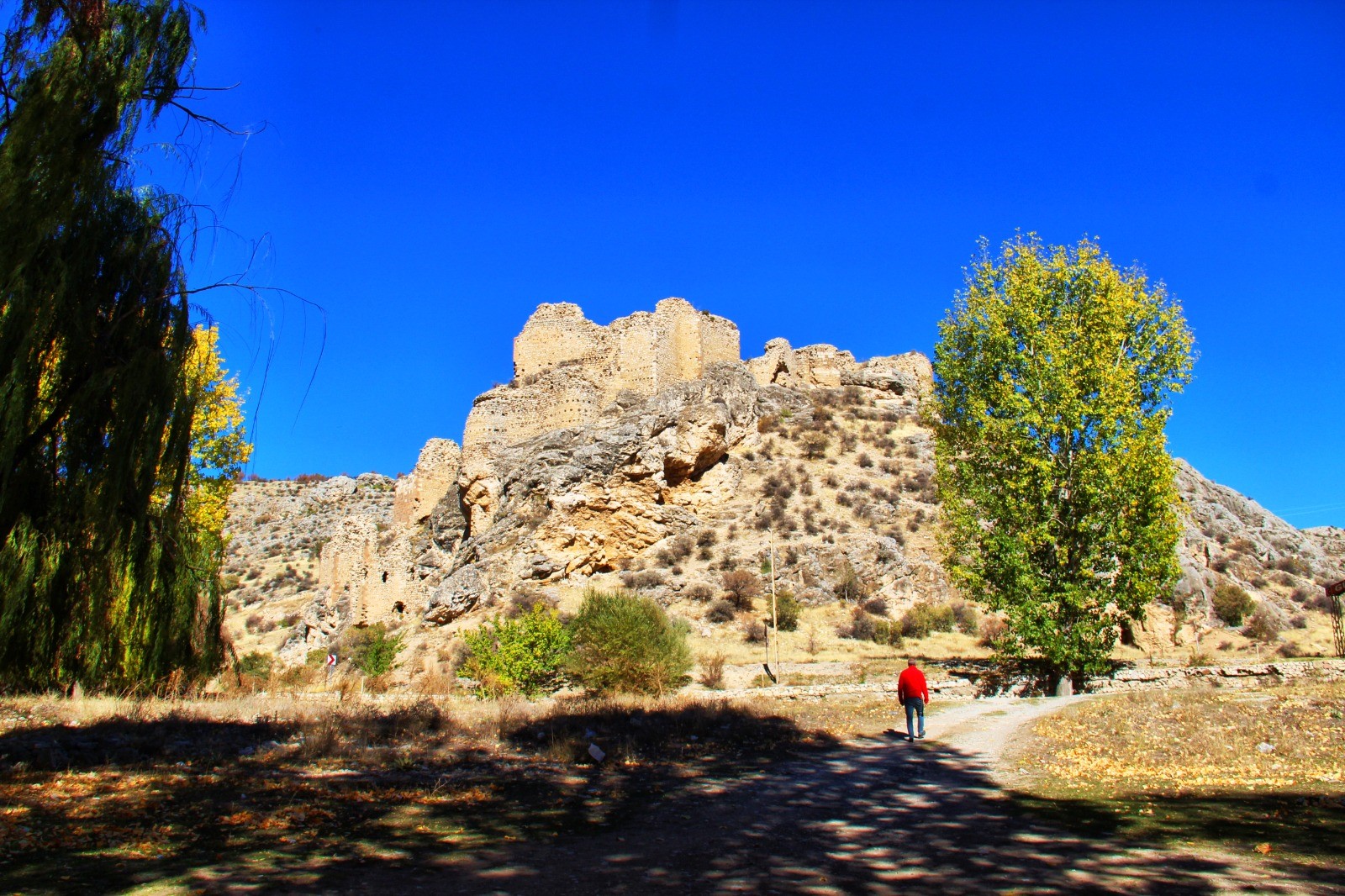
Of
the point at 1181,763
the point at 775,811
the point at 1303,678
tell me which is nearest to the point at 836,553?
the point at 1303,678

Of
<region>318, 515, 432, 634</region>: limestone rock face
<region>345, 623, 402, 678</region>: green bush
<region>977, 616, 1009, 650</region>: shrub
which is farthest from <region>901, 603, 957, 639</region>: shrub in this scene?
<region>318, 515, 432, 634</region>: limestone rock face

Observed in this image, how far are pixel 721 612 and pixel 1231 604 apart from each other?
662 inches

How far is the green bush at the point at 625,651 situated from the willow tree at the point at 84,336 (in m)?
10.8

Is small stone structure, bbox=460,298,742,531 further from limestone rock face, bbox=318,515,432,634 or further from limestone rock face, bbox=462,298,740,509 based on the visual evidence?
limestone rock face, bbox=318,515,432,634

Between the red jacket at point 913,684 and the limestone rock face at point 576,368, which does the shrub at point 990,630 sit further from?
the limestone rock face at point 576,368

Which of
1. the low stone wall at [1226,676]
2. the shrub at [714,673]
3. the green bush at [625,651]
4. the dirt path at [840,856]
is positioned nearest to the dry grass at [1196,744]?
the dirt path at [840,856]

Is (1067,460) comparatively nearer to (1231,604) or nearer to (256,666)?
(1231,604)

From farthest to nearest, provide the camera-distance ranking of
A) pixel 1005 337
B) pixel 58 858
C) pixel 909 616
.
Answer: pixel 909 616 < pixel 1005 337 < pixel 58 858

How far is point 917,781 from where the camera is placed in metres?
8.19

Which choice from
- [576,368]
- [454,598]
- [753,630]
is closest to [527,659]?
[753,630]

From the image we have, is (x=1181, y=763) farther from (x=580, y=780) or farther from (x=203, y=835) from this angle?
(x=203, y=835)

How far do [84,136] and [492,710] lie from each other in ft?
33.1

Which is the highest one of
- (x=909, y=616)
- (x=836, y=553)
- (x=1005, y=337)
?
(x=1005, y=337)

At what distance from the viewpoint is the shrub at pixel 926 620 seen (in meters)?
27.5
